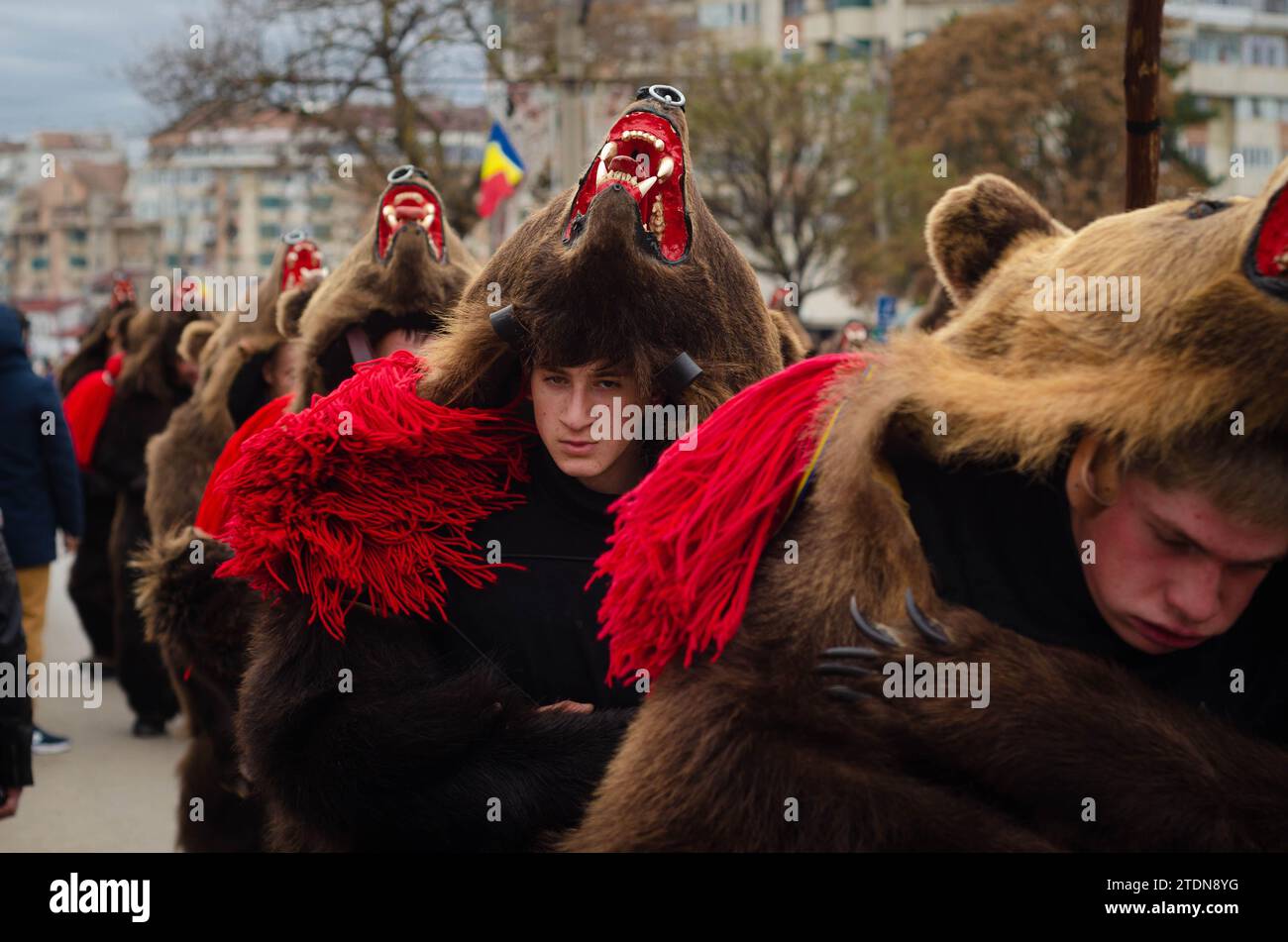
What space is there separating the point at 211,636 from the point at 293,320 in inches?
60.2

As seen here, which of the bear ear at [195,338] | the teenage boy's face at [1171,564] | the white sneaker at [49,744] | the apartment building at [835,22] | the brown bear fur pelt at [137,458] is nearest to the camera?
the teenage boy's face at [1171,564]

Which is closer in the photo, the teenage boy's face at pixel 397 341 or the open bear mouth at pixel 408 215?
the teenage boy's face at pixel 397 341

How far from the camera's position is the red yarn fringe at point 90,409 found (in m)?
9.69

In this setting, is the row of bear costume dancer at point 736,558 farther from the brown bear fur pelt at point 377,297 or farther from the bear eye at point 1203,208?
the brown bear fur pelt at point 377,297

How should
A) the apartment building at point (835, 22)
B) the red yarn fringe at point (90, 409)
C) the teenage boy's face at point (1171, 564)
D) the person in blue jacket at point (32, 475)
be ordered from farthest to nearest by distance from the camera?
the apartment building at point (835, 22) < the red yarn fringe at point (90, 409) < the person in blue jacket at point (32, 475) < the teenage boy's face at point (1171, 564)

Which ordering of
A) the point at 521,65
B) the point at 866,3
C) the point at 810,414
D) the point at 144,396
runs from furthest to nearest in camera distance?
the point at 866,3 → the point at 521,65 → the point at 144,396 → the point at 810,414

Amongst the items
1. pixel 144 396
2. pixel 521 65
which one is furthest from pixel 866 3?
pixel 144 396

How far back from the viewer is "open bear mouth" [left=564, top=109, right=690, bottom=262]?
3109 mm

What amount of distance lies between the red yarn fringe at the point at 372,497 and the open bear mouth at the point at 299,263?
2.92m

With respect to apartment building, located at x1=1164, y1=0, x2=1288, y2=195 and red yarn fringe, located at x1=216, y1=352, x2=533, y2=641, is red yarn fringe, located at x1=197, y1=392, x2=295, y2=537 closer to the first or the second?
red yarn fringe, located at x1=216, y1=352, x2=533, y2=641
